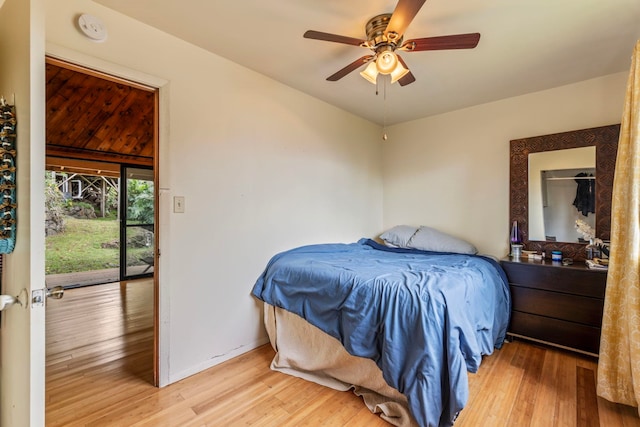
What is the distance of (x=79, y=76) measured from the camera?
3.04 meters

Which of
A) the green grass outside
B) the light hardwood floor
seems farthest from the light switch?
the green grass outside

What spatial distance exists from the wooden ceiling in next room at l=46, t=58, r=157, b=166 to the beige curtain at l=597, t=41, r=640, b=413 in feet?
12.2

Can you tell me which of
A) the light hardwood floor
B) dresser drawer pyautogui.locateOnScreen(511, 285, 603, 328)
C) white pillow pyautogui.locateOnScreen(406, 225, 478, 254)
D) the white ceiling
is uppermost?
the white ceiling

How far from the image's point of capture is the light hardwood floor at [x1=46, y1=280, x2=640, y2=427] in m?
1.64

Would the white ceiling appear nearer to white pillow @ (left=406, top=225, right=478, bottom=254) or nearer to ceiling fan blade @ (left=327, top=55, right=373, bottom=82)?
ceiling fan blade @ (left=327, top=55, right=373, bottom=82)

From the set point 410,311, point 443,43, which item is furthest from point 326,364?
point 443,43

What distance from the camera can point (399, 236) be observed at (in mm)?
3453

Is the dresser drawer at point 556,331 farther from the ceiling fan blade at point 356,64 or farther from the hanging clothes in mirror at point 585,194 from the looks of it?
the ceiling fan blade at point 356,64

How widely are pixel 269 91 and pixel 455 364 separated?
252 cm

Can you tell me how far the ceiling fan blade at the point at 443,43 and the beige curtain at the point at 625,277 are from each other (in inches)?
44.5

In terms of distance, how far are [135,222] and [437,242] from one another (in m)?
5.22

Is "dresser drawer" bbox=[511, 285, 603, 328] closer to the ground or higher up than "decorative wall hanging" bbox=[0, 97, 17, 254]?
closer to the ground

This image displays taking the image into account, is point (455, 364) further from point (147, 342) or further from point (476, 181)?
point (147, 342)

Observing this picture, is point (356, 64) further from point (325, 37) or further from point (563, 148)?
point (563, 148)
